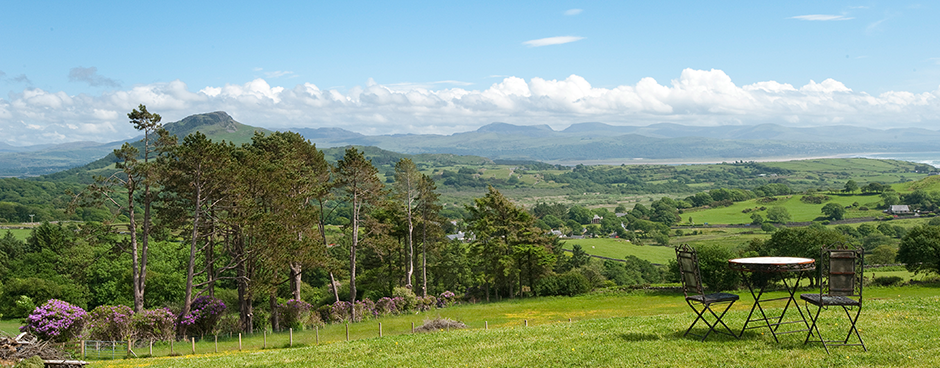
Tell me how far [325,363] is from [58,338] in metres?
17.6

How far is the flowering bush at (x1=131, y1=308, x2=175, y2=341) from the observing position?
1015 inches

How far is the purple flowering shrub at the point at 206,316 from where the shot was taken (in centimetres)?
3053

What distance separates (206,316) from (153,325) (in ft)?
15.5

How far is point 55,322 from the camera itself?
926 inches

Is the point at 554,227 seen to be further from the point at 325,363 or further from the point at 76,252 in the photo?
the point at 325,363

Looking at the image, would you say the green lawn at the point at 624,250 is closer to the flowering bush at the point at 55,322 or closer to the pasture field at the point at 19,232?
the flowering bush at the point at 55,322

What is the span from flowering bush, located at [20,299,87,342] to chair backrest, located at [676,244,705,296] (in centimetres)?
2460

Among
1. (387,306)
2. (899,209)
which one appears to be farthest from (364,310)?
(899,209)

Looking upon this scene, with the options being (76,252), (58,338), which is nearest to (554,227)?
(76,252)

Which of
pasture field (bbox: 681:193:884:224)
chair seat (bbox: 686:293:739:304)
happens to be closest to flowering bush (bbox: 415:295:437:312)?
chair seat (bbox: 686:293:739:304)

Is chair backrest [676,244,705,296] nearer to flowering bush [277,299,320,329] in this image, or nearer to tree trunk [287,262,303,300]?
flowering bush [277,299,320,329]

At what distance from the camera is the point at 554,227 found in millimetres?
170875

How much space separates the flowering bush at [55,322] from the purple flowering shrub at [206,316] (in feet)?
21.1

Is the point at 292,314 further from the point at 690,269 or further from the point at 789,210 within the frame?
the point at 789,210
